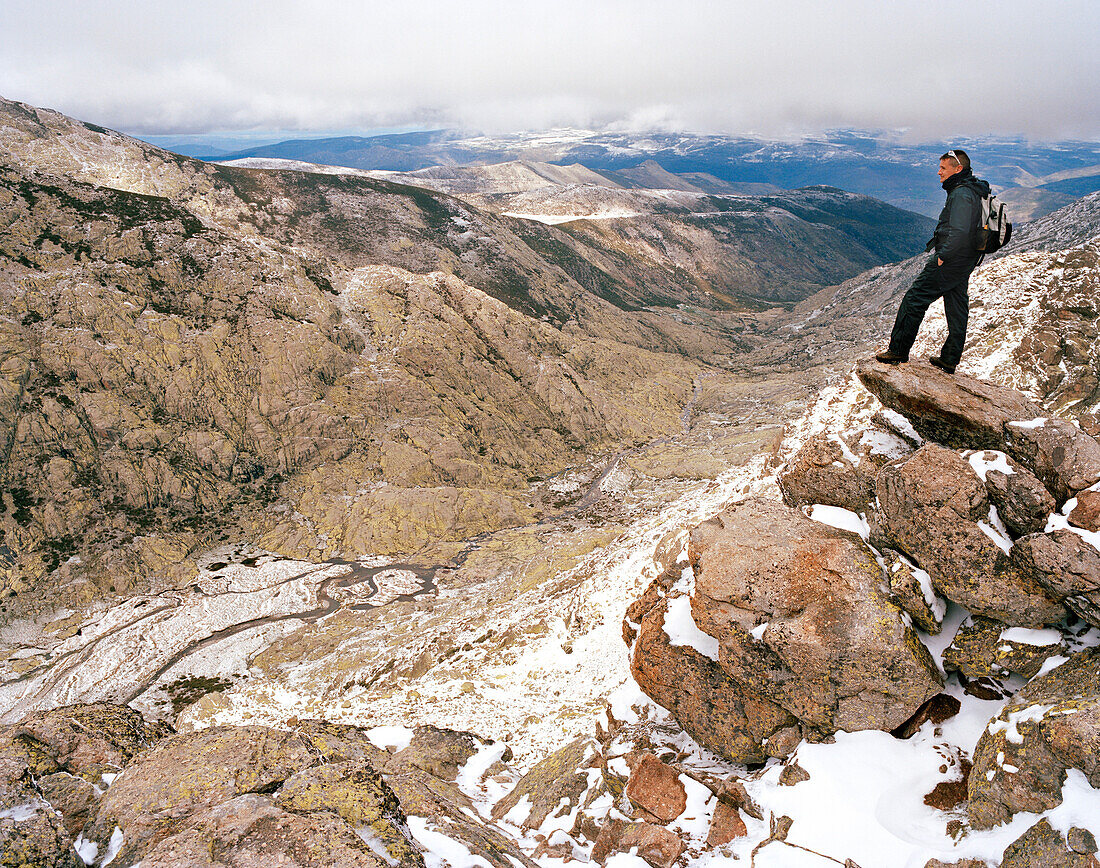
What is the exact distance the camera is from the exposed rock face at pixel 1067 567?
10062mm

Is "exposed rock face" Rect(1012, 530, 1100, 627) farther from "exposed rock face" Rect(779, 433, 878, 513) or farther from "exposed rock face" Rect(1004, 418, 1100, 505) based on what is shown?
"exposed rock face" Rect(779, 433, 878, 513)

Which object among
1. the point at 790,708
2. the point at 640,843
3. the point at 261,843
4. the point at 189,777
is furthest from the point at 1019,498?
the point at 189,777

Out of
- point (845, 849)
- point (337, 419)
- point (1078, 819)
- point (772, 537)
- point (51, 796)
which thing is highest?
point (772, 537)

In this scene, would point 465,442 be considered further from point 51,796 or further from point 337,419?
point 51,796

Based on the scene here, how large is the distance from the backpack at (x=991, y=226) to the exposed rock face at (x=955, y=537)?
486 cm

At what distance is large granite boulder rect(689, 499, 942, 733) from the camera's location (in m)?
12.1

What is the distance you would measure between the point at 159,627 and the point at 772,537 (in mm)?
69427

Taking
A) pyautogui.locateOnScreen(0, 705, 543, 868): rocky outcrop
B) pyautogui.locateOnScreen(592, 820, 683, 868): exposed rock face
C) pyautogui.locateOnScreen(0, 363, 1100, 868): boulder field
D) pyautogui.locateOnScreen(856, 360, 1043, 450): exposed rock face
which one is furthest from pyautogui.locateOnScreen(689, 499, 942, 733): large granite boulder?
pyautogui.locateOnScreen(0, 705, 543, 868): rocky outcrop

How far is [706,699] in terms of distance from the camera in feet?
49.2

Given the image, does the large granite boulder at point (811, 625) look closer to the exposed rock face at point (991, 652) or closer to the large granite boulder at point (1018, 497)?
the exposed rock face at point (991, 652)

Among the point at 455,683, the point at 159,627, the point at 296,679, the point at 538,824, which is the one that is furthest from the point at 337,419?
the point at 538,824

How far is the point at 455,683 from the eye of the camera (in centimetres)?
3634

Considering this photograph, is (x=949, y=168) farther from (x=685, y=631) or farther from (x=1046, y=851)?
(x=685, y=631)

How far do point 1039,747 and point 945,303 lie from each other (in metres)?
9.87
